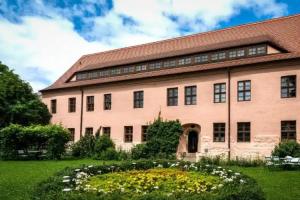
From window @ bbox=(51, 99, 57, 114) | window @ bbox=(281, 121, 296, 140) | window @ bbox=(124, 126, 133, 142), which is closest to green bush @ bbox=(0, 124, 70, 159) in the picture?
window @ bbox=(124, 126, 133, 142)

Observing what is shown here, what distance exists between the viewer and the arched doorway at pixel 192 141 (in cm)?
3147

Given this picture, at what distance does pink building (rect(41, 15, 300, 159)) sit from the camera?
27328mm

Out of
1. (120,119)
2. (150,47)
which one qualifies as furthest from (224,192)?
(150,47)

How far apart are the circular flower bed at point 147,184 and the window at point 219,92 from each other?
13755 mm

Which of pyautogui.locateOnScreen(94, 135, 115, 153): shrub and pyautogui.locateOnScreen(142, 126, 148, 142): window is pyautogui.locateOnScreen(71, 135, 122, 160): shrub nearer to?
pyautogui.locateOnScreen(94, 135, 115, 153): shrub

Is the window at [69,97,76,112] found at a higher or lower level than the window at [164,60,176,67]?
lower

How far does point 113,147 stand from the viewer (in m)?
34.6

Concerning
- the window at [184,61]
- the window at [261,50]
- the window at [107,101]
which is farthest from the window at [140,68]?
the window at [261,50]

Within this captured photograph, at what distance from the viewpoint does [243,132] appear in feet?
93.4

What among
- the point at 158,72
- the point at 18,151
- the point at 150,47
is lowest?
the point at 18,151

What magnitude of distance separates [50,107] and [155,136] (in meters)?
14.1

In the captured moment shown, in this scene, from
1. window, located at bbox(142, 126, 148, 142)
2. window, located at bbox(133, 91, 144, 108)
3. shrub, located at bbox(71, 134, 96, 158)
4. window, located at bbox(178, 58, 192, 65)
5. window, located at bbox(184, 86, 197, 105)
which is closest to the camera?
window, located at bbox(184, 86, 197, 105)

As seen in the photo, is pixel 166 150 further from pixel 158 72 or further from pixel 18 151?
pixel 18 151

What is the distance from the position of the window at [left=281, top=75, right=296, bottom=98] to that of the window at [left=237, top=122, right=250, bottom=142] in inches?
122
